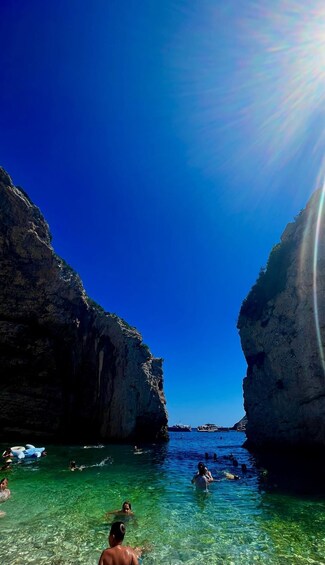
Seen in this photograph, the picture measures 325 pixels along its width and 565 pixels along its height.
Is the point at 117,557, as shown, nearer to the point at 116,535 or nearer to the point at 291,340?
the point at 116,535

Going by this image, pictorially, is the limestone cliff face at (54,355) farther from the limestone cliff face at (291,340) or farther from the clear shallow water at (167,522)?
the clear shallow water at (167,522)

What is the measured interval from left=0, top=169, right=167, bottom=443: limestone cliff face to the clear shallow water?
23.1 metres

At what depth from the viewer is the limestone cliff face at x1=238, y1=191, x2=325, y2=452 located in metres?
26.7

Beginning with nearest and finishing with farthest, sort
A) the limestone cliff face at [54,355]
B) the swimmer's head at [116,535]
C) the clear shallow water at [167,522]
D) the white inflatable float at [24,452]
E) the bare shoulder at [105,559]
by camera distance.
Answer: the bare shoulder at [105,559] → the swimmer's head at [116,535] → the clear shallow water at [167,522] → the white inflatable float at [24,452] → the limestone cliff face at [54,355]

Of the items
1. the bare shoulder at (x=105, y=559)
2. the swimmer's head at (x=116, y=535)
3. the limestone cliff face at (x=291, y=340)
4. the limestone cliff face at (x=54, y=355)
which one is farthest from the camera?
the limestone cliff face at (x=54, y=355)

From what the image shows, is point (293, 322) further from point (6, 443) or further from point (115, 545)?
point (6, 443)

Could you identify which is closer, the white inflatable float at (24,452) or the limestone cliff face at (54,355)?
the white inflatable float at (24,452)

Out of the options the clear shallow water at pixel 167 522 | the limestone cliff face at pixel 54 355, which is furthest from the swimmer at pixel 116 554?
the limestone cliff face at pixel 54 355

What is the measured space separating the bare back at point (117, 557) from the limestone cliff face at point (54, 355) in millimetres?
38041

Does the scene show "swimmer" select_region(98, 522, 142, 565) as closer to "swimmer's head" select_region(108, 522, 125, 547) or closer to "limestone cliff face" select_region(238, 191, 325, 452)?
"swimmer's head" select_region(108, 522, 125, 547)

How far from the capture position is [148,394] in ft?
161

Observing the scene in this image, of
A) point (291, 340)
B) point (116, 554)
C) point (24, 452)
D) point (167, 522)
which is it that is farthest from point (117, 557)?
point (291, 340)

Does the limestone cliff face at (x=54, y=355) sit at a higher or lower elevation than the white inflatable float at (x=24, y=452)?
higher

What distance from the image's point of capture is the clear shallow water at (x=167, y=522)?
771 cm
